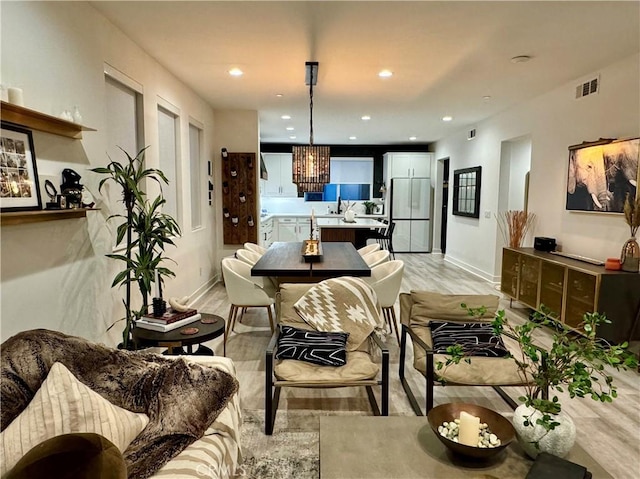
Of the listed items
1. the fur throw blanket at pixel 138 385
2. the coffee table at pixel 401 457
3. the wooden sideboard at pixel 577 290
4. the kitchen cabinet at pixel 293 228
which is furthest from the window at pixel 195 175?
the coffee table at pixel 401 457

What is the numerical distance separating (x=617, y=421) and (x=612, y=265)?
1.53 meters

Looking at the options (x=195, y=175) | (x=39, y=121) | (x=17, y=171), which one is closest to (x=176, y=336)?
(x=17, y=171)

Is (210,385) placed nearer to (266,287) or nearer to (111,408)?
(111,408)

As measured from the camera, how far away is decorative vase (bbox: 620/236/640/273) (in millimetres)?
3557

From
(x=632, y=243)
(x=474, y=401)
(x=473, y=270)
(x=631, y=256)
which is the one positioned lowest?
(x=474, y=401)

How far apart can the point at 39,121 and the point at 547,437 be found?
2.80 metres

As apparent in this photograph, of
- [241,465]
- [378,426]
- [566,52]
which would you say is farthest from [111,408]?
[566,52]

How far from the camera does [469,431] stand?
1.55 m

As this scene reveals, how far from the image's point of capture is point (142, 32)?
3352 mm

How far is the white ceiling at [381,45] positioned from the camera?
291 cm

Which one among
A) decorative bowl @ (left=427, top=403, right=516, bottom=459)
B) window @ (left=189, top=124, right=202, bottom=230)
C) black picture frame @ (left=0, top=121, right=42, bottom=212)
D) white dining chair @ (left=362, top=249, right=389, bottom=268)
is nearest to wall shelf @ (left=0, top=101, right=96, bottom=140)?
black picture frame @ (left=0, top=121, right=42, bottom=212)

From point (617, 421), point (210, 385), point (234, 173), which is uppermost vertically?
point (234, 173)

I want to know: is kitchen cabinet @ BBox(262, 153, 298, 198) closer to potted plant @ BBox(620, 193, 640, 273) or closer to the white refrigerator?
the white refrigerator

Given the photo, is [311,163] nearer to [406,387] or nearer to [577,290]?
[406,387]
